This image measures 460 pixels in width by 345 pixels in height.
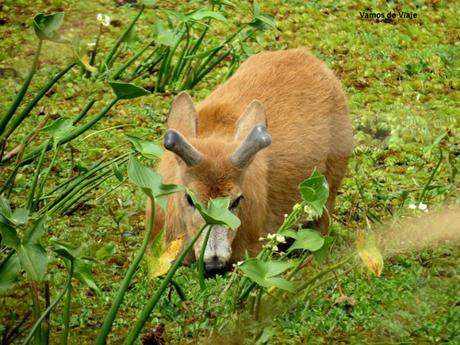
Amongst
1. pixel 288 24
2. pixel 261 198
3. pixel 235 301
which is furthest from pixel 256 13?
pixel 235 301

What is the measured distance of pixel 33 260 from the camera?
3.71m

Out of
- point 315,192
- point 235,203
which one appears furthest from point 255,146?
point 315,192

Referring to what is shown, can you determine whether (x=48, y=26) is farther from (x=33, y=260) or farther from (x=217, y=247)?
(x=217, y=247)

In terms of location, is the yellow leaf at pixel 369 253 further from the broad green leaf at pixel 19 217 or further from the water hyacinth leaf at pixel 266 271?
the broad green leaf at pixel 19 217

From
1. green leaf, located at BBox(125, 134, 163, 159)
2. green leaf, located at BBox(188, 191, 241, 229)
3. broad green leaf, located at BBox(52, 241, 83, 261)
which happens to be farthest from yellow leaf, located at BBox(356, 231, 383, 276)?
broad green leaf, located at BBox(52, 241, 83, 261)

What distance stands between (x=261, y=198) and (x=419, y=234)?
1094 millimetres

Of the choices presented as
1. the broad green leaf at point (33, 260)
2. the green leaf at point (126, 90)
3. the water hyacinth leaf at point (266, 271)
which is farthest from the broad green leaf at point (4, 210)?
the water hyacinth leaf at point (266, 271)

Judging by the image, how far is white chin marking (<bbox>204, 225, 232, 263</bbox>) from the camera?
5324mm

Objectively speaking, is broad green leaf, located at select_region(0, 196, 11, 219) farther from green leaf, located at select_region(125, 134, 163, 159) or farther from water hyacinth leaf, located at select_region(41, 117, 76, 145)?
water hyacinth leaf, located at select_region(41, 117, 76, 145)

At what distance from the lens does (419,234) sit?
6422mm

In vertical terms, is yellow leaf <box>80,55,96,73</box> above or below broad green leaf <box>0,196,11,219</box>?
above

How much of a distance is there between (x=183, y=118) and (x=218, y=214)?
2159 mm

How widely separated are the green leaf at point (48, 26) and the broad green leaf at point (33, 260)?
896mm

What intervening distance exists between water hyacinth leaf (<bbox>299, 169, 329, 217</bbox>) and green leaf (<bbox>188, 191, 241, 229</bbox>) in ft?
1.26
